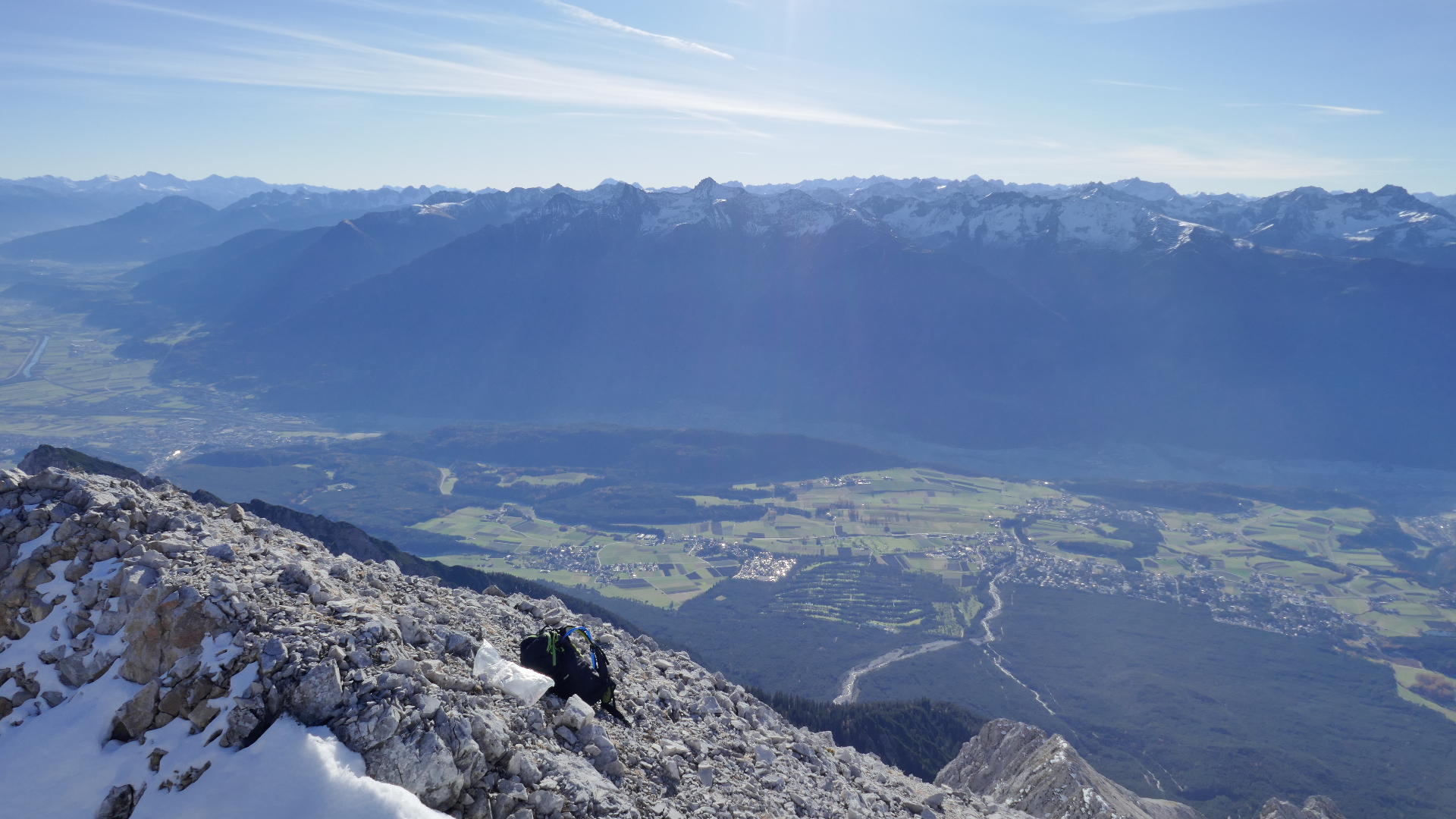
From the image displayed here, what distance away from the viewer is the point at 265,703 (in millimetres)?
15508

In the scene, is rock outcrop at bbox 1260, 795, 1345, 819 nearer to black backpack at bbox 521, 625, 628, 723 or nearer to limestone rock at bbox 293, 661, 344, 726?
black backpack at bbox 521, 625, 628, 723

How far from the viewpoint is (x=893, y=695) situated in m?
121

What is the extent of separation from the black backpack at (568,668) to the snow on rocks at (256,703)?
0.81 m

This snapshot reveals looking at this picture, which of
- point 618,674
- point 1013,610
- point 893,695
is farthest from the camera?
point 1013,610

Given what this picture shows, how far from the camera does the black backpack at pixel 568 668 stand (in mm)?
19938

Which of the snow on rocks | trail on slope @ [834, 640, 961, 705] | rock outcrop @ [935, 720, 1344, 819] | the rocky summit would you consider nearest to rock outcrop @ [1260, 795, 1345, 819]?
rock outcrop @ [935, 720, 1344, 819]

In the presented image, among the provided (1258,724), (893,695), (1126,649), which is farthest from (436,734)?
(1126,649)

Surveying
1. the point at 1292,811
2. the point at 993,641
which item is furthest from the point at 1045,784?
the point at 993,641

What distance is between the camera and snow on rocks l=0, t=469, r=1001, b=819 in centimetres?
1488

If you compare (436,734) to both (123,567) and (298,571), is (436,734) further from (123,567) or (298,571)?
(123,567)

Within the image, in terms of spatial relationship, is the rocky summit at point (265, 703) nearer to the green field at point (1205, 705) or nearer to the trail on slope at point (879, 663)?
the trail on slope at point (879, 663)

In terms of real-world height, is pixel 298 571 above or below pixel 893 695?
above

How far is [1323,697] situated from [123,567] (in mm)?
179996

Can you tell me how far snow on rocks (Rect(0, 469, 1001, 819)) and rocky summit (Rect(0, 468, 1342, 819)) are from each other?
44mm
